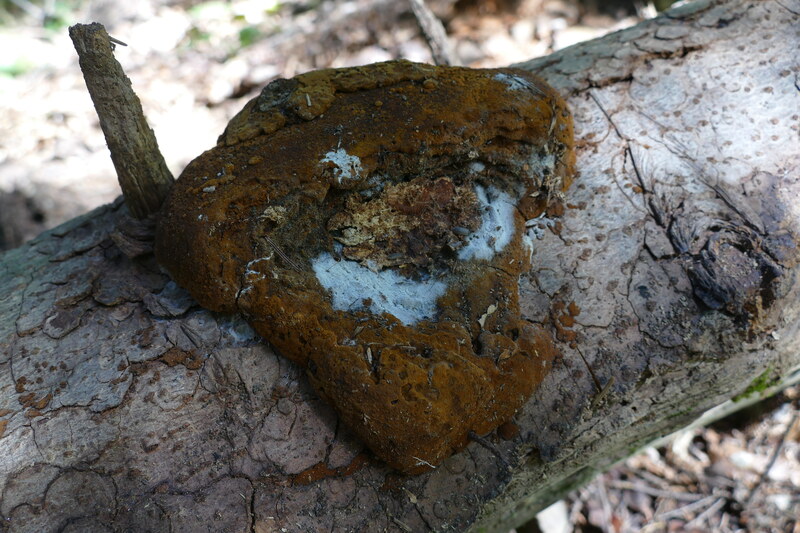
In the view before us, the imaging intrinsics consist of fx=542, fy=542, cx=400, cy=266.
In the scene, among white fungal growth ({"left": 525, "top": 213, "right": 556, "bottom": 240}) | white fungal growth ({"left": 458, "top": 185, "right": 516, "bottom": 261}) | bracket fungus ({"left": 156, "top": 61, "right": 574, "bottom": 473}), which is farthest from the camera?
white fungal growth ({"left": 525, "top": 213, "right": 556, "bottom": 240})

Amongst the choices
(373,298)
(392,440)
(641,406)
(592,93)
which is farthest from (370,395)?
(592,93)

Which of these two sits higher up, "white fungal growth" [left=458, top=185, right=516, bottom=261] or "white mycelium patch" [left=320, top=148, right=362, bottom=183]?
"white mycelium patch" [left=320, top=148, right=362, bottom=183]

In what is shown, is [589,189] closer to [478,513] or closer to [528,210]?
[528,210]

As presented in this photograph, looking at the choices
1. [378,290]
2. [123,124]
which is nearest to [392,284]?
[378,290]

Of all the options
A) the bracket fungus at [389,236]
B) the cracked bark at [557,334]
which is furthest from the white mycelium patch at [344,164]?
the cracked bark at [557,334]

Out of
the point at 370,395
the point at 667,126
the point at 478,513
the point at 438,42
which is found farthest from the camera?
the point at 438,42

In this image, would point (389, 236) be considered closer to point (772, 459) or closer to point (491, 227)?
point (491, 227)

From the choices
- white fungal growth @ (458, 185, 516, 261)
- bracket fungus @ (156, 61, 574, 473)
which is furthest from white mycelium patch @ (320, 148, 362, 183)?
white fungal growth @ (458, 185, 516, 261)

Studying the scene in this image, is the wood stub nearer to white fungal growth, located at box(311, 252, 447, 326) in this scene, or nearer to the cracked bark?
the cracked bark
